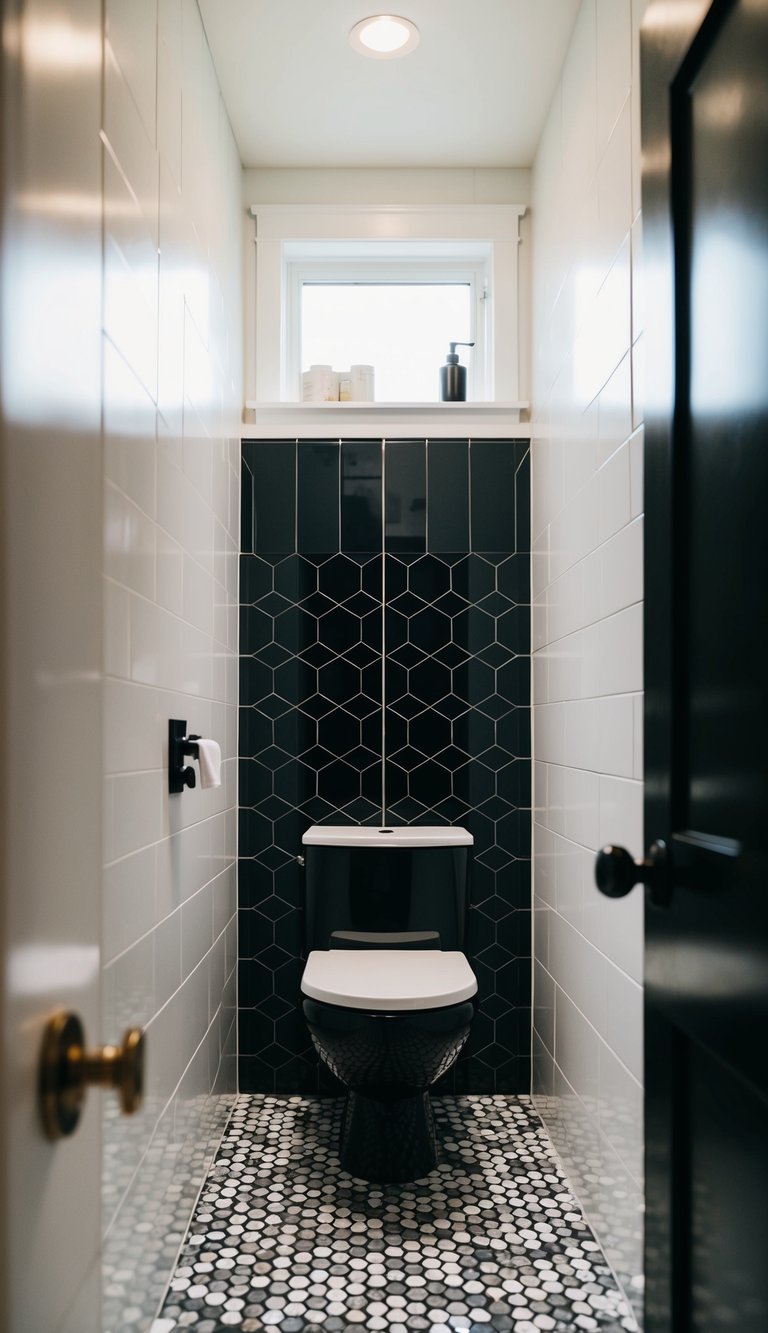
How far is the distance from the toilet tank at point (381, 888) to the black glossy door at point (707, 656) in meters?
1.43

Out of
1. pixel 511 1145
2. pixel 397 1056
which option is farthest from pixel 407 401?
pixel 511 1145

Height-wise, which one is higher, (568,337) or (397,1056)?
(568,337)

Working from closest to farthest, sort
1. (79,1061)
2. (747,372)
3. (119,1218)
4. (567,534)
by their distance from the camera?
1. (79,1061)
2. (747,372)
3. (119,1218)
4. (567,534)

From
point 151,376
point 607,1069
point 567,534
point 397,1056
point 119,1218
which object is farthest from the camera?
point 567,534

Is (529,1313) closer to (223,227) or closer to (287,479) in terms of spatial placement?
(287,479)

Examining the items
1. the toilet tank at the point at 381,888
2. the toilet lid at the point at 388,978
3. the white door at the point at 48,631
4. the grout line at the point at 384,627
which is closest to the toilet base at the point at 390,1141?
the toilet lid at the point at 388,978

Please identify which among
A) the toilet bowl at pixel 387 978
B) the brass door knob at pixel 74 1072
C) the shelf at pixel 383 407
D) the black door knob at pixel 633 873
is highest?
the shelf at pixel 383 407

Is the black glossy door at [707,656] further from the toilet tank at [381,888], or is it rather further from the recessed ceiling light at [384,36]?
the toilet tank at [381,888]

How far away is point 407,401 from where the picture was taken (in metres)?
2.71

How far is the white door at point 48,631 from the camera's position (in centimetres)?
51

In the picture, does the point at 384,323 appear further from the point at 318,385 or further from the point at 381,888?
the point at 381,888

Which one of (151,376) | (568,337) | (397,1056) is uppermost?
(568,337)

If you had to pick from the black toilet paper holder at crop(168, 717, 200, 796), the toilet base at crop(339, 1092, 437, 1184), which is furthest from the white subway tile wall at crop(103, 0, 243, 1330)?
the toilet base at crop(339, 1092, 437, 1184)

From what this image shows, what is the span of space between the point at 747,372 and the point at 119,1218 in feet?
4.37
